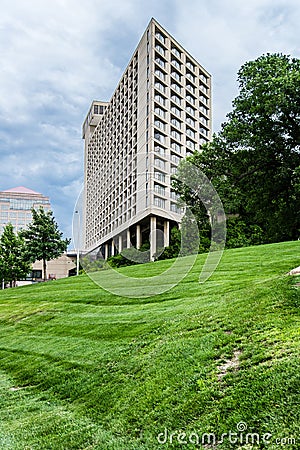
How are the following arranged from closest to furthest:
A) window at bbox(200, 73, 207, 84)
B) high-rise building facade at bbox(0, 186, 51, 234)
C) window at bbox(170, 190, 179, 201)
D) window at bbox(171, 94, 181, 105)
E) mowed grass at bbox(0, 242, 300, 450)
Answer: mowed grass at bbox(0, 242, 300, 450) < window at bbox(170, 190, 179, 201) < window at bbox(171, 94, 181, 105) < window at bbox(200, 73, 207, 84) < high-rise building facade at bbox(0, 186, 51, 234)

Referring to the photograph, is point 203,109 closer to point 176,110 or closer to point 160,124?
point 176,110

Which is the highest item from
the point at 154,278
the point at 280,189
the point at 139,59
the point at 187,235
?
the point at 139,59

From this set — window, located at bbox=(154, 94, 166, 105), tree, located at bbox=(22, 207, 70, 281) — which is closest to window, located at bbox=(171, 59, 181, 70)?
window, located at bbox=(154, 94, 166, 105)

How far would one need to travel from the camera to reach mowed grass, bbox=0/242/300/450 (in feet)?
17.1

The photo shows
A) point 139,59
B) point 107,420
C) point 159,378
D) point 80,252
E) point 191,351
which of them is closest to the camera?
point 107,420

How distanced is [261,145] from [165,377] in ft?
56.2

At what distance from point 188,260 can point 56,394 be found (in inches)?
608

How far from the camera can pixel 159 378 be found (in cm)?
701

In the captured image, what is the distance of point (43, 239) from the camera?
41469 millimetres

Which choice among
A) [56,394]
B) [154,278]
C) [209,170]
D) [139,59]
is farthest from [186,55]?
[56,394]

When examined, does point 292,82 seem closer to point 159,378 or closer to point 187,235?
point 187,235

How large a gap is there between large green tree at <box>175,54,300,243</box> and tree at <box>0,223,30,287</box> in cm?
2547

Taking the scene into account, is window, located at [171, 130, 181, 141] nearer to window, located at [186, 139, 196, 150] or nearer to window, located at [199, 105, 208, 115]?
window, located at [186, 139, 196, 150]

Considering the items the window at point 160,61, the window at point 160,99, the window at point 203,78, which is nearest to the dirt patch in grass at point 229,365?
the window at point 160,99
